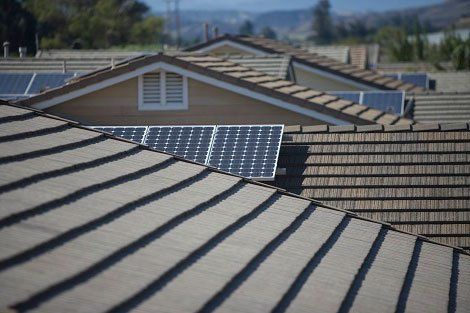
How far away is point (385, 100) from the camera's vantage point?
2156 cm

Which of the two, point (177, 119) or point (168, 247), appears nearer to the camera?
point (168, 247)

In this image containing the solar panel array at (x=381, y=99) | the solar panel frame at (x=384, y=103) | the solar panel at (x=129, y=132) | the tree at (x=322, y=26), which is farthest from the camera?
the tree at (x=322, y=26)

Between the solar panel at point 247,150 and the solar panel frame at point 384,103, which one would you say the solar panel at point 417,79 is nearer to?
the solar panel frame at point 384,103

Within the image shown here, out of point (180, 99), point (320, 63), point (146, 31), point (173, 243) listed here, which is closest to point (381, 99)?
point (320, 63)

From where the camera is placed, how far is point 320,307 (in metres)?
6.04

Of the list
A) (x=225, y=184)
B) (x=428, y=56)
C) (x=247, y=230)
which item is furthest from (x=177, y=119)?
(x=428, y=56)

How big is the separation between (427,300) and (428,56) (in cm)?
5448

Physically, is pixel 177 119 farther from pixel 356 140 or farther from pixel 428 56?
pixel 428 56

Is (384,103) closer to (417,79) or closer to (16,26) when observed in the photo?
(417,79)

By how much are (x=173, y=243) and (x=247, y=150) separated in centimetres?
554

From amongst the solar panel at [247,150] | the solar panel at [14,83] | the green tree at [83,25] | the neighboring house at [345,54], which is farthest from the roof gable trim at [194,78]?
the green tree at [83,25]

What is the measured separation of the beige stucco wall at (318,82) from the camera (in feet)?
84.1

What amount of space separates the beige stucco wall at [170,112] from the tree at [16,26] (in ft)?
148

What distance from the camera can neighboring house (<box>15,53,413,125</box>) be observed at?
15.2 meters
